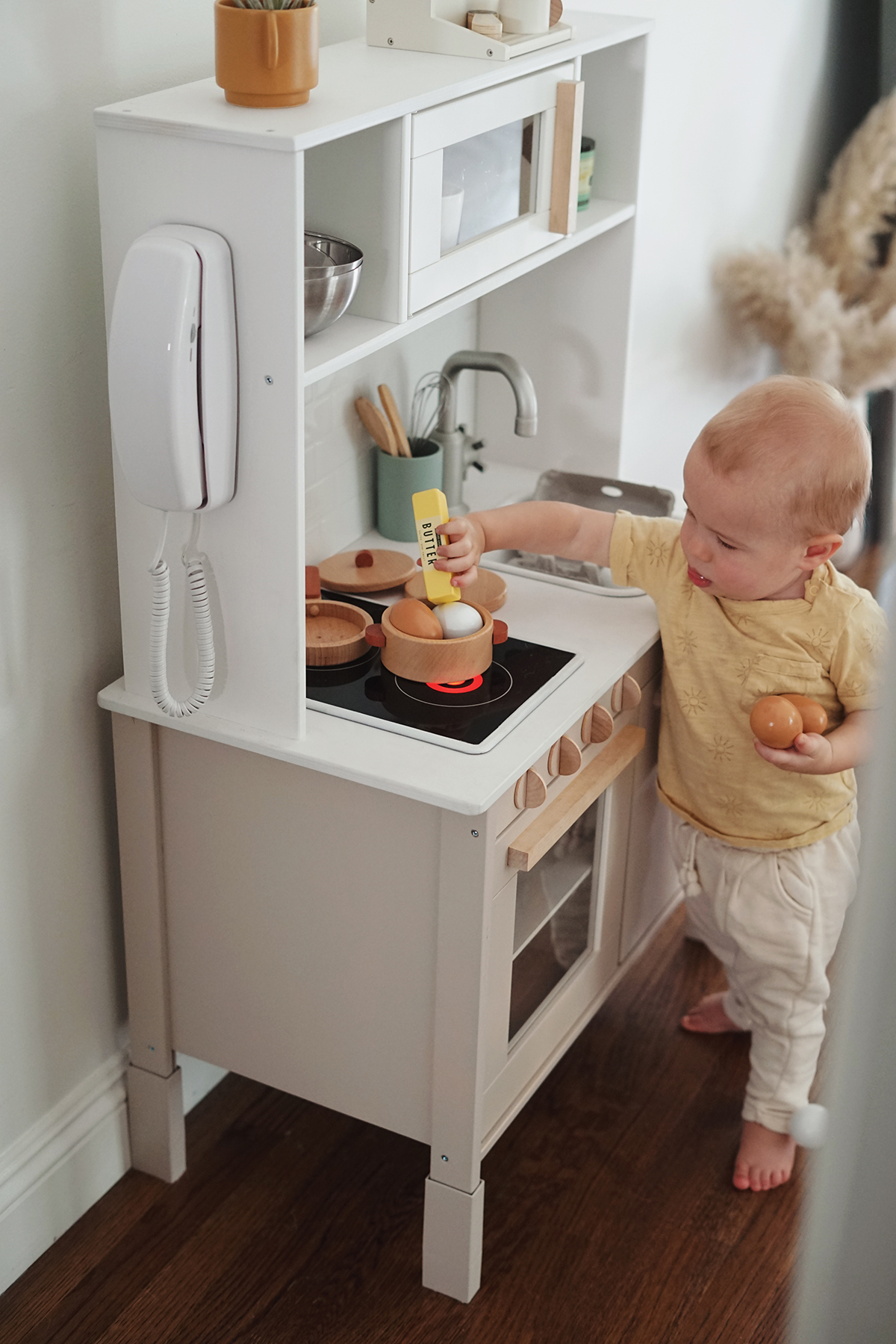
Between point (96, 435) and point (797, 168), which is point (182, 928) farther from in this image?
point (797, 168)

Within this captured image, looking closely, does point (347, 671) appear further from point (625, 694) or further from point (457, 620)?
point (625, 694)

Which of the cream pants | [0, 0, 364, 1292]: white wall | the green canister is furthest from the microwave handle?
the cream pants

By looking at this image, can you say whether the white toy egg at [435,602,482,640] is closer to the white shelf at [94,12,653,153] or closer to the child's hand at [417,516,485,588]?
the child's hand at [417,516,485,588]

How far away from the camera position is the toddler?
60.9 inches

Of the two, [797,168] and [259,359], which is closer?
[259,359]

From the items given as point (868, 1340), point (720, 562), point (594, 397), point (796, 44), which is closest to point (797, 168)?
point (796, 44)

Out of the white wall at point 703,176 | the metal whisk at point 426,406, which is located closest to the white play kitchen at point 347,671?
the metal whisk at point 426,406

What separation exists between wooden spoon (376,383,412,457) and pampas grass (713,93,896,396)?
1.21 metres

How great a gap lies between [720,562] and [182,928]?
0.80 m

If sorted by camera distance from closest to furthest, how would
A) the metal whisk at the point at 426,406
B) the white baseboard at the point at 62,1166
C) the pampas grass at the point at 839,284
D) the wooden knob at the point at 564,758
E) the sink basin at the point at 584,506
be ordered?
the wooden knob at the point at 564,758, the white baseboard at the point at 62,1166, the sink basin at the point at 584,506, the metal whisk at the point at 426,406, the pampas grass at the point at 839,284

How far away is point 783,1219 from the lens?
1.84 metres

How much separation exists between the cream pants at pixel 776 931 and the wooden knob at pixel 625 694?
23 centimetres

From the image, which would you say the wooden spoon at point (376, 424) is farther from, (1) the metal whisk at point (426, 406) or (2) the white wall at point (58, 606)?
(2) the white wall at point (58, 606)

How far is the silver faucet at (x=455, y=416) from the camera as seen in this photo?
72.6 inches
